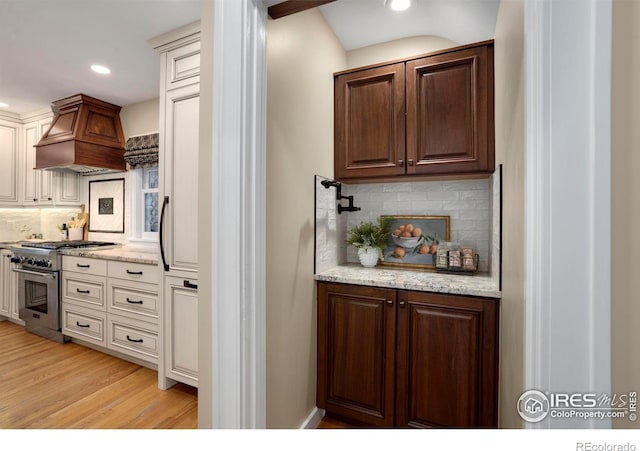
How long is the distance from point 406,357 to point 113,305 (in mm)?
2513

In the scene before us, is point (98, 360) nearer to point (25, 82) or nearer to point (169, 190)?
point (169, 190)

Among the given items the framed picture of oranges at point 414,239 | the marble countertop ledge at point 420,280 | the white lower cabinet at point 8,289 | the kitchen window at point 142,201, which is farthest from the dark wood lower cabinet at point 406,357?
the white lower cabinet at point 8,289

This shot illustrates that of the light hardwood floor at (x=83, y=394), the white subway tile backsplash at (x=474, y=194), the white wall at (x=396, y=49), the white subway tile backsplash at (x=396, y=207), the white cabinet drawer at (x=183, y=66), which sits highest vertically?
the white wall at (x=396, y=49)

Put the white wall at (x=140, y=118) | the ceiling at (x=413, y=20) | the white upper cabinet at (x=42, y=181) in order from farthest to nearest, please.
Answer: the white upper cabinet at (x=42, y=181), the white wall at (x=140, y=118), the ceiling at (x=413, y=20)

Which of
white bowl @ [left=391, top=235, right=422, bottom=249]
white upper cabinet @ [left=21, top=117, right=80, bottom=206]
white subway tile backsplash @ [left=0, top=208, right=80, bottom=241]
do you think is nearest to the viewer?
white bowl @ [left=391, top=235, right=422, bottom=249]

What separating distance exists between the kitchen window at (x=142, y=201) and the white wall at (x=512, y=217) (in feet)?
11.1

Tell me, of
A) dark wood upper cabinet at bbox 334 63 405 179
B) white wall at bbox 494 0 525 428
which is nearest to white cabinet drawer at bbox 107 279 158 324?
dark wood upper cabinet at bbox 334 63 405 179

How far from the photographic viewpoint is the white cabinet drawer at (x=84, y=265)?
8.77 ft

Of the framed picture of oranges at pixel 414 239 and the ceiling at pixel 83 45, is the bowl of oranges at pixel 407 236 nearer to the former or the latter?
the framed picture of oranges at pixel 414 239

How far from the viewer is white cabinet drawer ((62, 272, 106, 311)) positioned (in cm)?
268

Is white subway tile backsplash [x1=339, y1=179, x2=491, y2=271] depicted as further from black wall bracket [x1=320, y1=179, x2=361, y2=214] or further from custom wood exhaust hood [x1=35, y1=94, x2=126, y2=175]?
custom wood exhaust hood [x1=35, y1=94, x2=126, y2=175]

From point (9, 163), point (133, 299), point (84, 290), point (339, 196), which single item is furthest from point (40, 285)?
point (339, 196)

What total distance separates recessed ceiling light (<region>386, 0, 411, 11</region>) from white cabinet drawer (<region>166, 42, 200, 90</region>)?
129cm

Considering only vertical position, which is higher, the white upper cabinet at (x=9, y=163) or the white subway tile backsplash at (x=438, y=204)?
the white upper cabinet at (x=9, y=163)
